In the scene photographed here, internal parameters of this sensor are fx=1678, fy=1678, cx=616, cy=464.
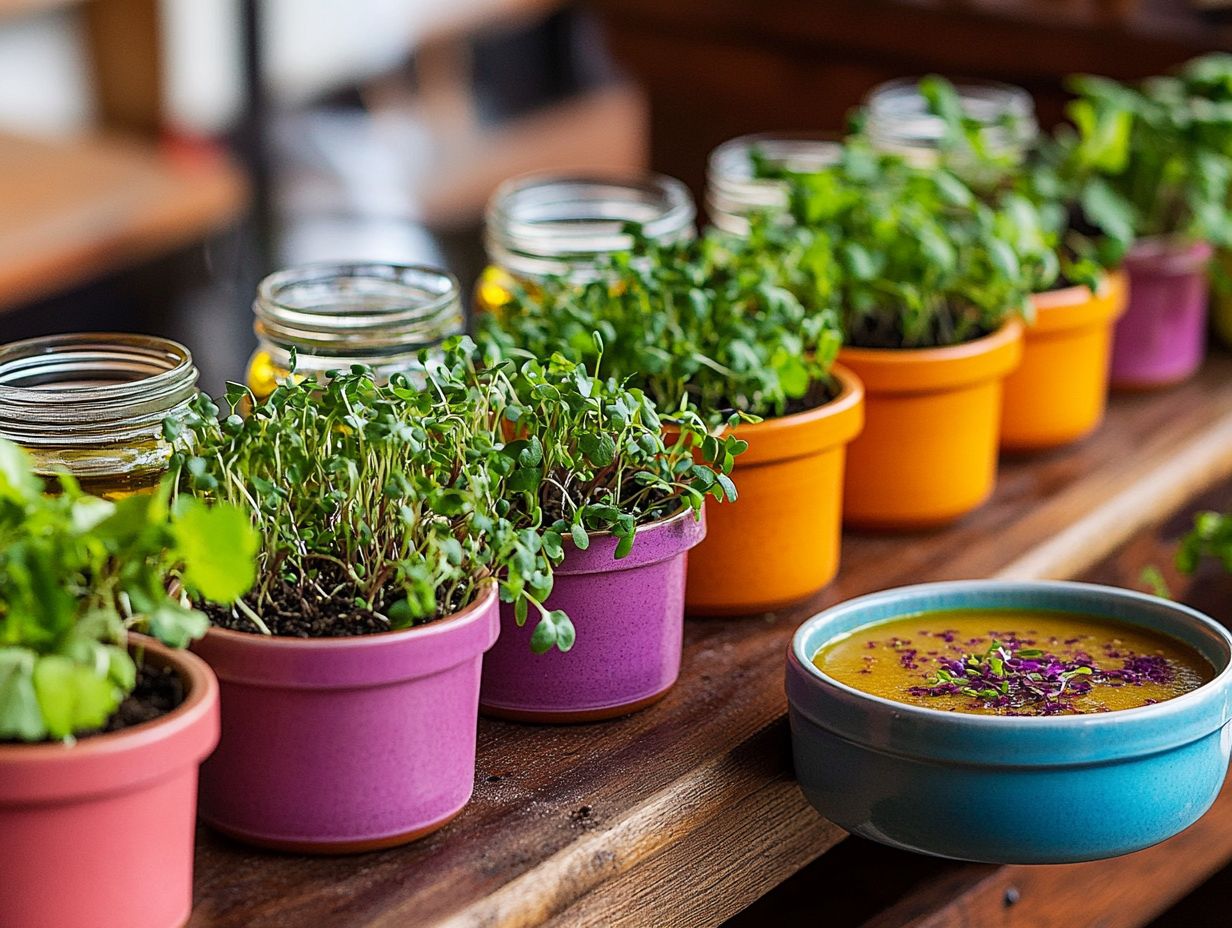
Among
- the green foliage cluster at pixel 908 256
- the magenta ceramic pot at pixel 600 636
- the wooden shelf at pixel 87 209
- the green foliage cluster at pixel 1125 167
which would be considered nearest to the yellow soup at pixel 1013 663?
the magenta ceramic pot at pixel 600 636

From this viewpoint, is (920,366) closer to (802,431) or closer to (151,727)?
(802,431)

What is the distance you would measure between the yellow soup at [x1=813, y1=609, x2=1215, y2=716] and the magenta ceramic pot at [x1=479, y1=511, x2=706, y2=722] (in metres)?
0.12

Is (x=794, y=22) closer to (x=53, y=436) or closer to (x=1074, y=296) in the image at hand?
(x=1074, y=296)

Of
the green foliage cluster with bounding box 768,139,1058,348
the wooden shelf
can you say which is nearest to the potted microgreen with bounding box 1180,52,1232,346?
the green foliage cluster with bounding box 768,139,1058,348

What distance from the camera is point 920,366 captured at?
1.43m

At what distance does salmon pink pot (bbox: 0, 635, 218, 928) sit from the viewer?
80cm

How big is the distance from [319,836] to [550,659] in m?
0.21

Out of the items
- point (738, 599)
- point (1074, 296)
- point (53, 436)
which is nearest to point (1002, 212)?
point (1074, 296)

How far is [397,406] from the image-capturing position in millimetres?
1034

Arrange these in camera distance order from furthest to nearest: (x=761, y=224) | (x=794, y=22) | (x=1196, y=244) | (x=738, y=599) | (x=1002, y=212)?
(x=794, y=22)
(x=1196, y=244)
(x=1002, y=212)
(x=761, y=224)
(x=738, y=599)

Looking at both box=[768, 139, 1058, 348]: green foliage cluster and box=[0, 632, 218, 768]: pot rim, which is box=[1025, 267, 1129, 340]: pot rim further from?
box=[0, 632, 218, 768]: pot rim

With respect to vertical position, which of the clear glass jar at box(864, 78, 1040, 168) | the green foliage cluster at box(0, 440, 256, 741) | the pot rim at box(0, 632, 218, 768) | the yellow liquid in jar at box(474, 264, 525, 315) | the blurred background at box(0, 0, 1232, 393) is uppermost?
the clear glass jar at box(864, 78, 1040, 168)

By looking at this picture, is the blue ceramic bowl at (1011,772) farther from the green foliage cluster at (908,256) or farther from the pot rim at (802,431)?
the green foliage cluster at (908,256)

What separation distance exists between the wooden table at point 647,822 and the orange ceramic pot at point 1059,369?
0.18 meters
